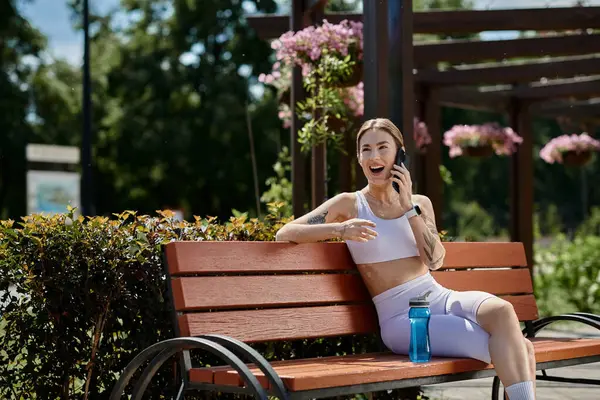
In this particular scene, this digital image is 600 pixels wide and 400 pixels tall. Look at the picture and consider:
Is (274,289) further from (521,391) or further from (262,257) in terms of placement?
(521,391)

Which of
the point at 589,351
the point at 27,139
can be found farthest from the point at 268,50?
the point at 589,351

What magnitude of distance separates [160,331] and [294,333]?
2.00 feet

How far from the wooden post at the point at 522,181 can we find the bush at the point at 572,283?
0.50 metres

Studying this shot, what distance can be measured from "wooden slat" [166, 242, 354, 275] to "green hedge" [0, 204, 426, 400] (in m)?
0.40

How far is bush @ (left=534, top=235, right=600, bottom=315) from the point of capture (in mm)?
14219

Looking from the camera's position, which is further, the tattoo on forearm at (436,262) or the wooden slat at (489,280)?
the wooden slat at (489,280)

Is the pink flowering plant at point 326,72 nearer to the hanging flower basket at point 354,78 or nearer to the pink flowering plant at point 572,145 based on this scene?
the hanging flower basket at point 354,78

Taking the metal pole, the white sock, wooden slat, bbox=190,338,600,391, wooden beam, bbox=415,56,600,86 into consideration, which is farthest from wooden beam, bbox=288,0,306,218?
the metal pole

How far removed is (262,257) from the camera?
4777mm

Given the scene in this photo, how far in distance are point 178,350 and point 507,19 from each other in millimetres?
6959

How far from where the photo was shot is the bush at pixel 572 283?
560 inches

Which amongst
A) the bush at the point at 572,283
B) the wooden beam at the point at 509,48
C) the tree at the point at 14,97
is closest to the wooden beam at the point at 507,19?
the wooden beam at the point at 509,48

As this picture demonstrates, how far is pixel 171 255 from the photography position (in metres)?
4.47

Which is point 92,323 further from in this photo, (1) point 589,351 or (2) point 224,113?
(2) point 224,113
